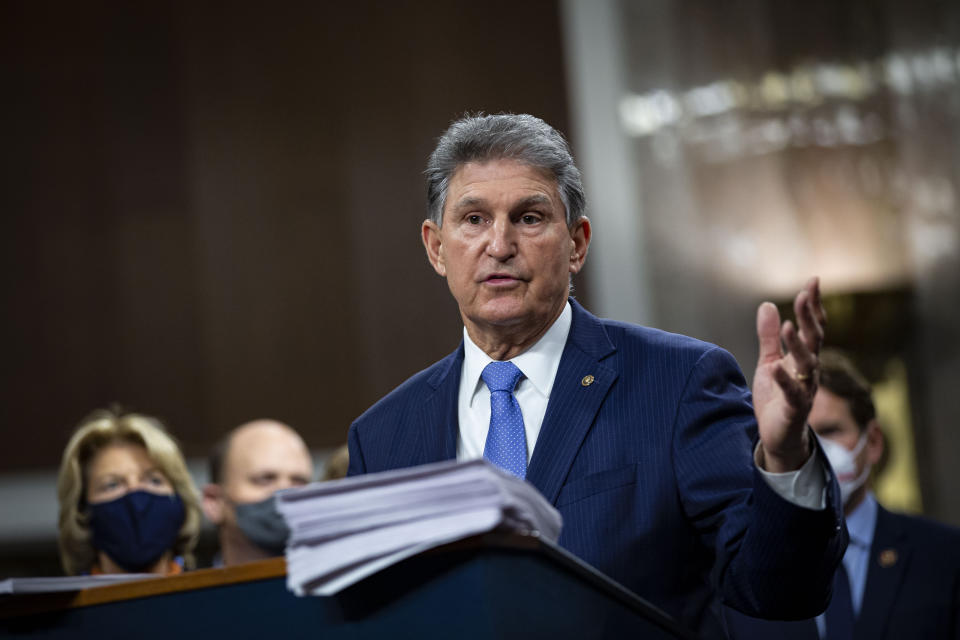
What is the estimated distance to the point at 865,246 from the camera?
20.0ft

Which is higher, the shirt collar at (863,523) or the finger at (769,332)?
the finger at (769,332)

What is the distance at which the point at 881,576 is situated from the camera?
3041 millimetres

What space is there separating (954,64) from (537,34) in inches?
89.8

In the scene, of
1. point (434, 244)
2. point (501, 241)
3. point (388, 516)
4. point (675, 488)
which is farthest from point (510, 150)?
point (388, 516)

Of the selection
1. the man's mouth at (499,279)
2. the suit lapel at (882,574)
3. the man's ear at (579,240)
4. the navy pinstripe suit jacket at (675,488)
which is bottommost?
the suit lapel at (882,574)

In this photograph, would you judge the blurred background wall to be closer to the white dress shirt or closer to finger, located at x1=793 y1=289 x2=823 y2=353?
the white dress shirt

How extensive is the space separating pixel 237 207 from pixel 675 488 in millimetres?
5531

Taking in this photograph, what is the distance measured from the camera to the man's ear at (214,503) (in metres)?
3.79

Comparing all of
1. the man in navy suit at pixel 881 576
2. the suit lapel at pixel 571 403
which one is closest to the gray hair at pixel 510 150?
the suit lapel at pixel 571 403

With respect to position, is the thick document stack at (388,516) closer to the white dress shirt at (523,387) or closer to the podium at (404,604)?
the podium at (404,604)

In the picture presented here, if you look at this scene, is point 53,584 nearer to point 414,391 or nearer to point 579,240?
point 414,391

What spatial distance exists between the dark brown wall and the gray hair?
4596 millimetres

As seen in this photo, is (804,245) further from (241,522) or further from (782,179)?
(241,522)

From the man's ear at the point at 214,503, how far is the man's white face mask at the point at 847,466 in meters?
1.93
